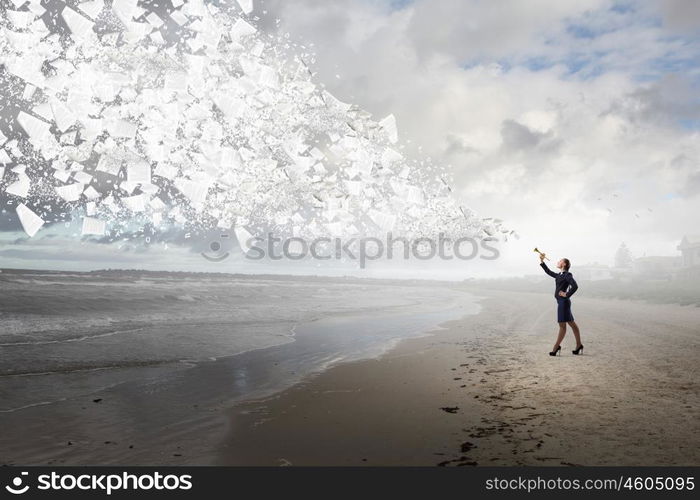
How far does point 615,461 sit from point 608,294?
53.1 meters

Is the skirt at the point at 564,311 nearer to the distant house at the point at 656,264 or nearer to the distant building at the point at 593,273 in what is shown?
the distant house at the point at 656,264

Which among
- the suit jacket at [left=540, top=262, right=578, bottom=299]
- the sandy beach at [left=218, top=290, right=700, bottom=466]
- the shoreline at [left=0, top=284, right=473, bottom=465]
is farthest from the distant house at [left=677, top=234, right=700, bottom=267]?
the shoreline at [left=0, top=284, right=473, bottom=465]

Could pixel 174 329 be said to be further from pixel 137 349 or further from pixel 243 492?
pixel 243 492

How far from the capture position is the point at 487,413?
6.64 m

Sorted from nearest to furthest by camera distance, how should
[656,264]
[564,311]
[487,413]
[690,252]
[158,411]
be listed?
[487,413], [158,411], [564,311], [690,252], [656,264]

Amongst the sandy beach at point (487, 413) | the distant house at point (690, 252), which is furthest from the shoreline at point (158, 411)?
the distant house at point (690, 252)

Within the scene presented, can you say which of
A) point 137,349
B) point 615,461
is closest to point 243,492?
point 615,461

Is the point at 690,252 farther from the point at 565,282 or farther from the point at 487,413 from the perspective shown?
the point at 487,413

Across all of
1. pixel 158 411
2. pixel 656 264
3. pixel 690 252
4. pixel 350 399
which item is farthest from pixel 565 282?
pixel 656 264

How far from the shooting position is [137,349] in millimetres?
14055

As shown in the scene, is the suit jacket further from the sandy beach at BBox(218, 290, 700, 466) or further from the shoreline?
the shoreline

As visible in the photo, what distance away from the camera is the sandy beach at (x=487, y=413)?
5.04 metres

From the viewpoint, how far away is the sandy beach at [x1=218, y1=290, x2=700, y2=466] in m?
5.04

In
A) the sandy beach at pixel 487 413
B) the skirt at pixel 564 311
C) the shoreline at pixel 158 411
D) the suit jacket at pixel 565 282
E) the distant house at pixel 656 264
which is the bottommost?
the shoreline at pixel 158 411
